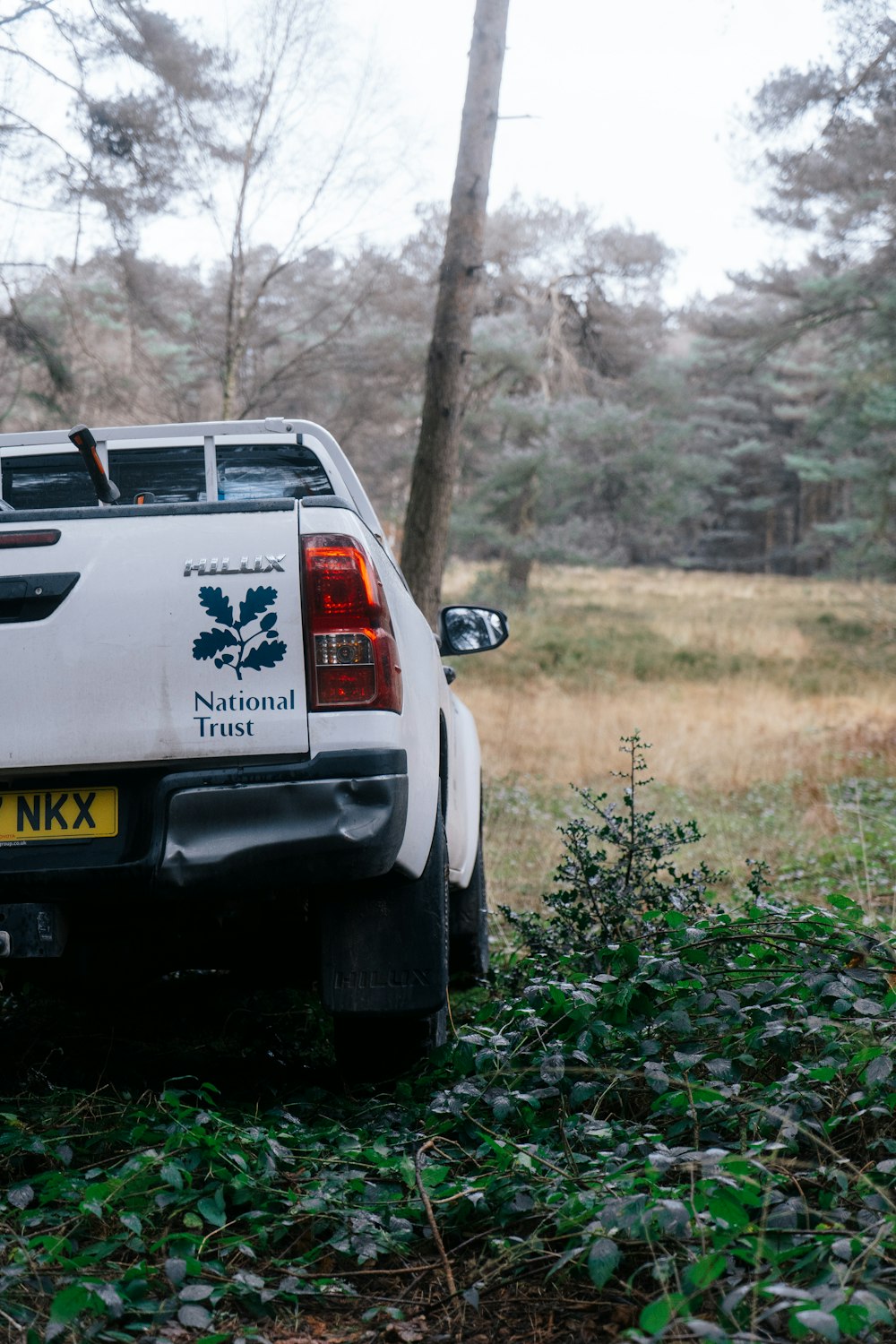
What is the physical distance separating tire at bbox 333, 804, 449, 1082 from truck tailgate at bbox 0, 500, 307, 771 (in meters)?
0.54

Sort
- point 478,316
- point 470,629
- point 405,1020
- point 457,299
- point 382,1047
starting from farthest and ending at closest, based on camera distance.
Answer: point 478,316
point 457,299
point 470,629
point 382,1047
point 405,1020

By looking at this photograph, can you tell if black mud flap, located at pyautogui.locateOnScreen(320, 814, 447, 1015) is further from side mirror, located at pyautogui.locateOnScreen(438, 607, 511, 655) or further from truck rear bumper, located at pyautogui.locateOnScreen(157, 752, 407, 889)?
side mirror, located at pyautogui.locateOnScreen(438, 607, 511, 655)

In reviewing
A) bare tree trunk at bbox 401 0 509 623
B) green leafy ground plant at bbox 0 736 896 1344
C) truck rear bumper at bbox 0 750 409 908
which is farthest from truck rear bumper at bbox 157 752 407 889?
bare tree trunk at bbox 401 0 509 623

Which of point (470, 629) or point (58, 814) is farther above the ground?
point (470, 629)

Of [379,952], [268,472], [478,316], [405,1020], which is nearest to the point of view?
[379,952]

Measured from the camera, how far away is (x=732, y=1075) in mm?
2707

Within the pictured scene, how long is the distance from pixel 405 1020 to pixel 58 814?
1.04 meters

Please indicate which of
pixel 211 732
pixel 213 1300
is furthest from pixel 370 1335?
pixel 211 732

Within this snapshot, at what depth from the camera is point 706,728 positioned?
1149 centimetres

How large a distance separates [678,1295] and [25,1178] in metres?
1.52

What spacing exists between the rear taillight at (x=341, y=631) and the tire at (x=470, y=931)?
185cm

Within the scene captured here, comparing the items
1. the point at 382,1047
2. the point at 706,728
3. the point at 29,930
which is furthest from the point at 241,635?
the point at 706,728

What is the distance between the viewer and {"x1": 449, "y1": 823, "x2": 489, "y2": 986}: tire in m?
4.53

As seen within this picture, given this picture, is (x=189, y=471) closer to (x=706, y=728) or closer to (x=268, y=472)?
(x=268, y=472)
